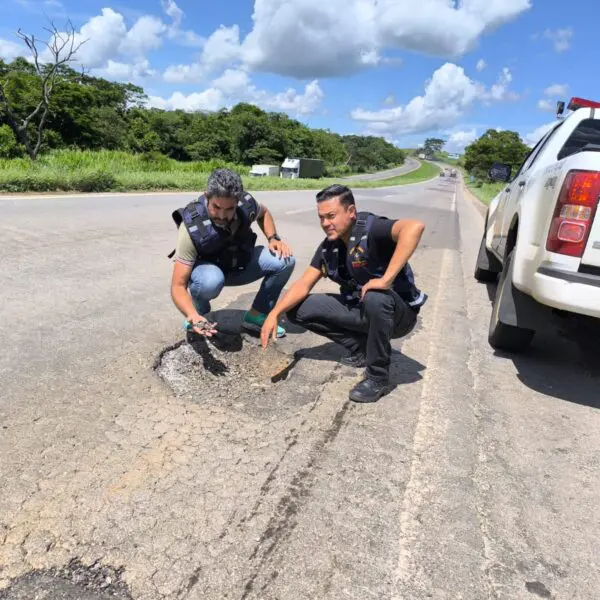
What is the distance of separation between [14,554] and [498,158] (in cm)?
5426

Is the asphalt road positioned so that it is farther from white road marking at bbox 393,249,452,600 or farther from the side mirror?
the side mirror

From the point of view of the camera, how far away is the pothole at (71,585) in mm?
1590

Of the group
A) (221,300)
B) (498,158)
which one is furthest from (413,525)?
(498,158)

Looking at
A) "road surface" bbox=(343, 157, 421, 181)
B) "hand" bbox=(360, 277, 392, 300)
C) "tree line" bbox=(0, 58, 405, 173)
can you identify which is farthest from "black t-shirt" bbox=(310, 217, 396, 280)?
"road surface" bbox=(343, 157, 421, 181)

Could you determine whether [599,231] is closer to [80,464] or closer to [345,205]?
[345,205]

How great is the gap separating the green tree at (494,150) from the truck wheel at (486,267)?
147 feet

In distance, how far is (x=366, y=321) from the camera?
3213 mm

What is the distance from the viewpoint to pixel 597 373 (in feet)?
12.5

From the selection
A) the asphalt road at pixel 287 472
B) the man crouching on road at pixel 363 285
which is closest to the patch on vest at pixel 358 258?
the man crouching on road at pixel 363 285

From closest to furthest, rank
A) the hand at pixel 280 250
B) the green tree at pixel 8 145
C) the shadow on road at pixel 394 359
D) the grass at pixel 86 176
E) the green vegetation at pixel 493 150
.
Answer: the shadow on road at pixel 394 359 < the hand at pixel 280 250 < the grass at pixel 86 176 < the green tree at pixel 8 145 < the green vegetation at pixel 493 150

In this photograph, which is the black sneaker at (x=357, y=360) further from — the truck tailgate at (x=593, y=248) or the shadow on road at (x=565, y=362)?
the truck tailgate at (x=593, y=248)

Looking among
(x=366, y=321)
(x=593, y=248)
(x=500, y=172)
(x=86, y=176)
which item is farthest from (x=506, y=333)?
(x=86, y=176)

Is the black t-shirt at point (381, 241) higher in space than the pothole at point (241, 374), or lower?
higher

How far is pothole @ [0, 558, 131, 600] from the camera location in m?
1.59
